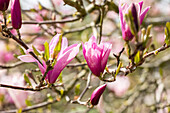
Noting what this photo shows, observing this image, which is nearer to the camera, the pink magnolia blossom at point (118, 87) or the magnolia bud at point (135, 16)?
the magnolia bud at point (135, 16)

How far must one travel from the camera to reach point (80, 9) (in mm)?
1233

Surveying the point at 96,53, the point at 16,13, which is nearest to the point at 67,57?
the point at 96,53

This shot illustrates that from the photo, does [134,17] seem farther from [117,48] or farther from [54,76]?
[117,48]

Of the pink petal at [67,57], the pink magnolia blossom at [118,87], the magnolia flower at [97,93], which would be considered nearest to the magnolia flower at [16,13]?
the pink petal at [67,57]

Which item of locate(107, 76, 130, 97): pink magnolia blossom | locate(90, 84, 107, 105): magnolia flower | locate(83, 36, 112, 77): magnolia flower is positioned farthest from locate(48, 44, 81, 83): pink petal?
locate(107, 76, 130, 97): pink magnolia blossom

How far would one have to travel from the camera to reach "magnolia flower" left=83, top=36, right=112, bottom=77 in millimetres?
784

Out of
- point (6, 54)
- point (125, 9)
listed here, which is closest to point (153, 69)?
point (125, 9)

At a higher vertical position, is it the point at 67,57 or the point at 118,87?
the point at 67,57

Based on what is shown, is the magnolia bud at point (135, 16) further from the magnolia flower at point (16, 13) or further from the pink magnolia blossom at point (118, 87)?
the pink magnolia blossom at point (118, 87)

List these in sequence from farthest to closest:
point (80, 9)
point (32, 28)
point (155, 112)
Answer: point (32, 28) → point (155, 112) → point (80, 9)

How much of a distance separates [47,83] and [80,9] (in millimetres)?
557

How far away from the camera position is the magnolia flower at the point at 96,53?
30.9 inches

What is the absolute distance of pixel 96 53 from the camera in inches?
31.0

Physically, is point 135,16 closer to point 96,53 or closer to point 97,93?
point 96,53
